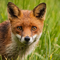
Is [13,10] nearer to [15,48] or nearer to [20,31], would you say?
[20,31]

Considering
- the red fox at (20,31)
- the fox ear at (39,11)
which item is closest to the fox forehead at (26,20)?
the red fox at (20,31)

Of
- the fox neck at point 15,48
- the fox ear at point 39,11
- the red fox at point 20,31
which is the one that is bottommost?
the fox neck at point 15,48

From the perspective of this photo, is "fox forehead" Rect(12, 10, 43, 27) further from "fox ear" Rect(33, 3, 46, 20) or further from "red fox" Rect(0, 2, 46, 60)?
"fox ear" Rect(33, 3, 46, 20)

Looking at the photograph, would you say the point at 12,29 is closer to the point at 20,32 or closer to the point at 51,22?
the point at 20,32

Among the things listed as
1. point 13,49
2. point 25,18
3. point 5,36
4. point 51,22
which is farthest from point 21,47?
point 51,22

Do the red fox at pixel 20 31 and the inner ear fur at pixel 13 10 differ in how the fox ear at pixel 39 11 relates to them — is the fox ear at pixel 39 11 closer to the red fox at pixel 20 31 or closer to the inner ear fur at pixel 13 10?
the red fox at pixel 20 31

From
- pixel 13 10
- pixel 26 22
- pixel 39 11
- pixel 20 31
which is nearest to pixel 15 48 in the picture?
pixel 20 31

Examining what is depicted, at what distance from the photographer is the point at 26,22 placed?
13.6 ft

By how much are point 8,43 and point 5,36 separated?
23cm

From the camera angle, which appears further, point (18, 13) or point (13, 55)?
point (13, 55)

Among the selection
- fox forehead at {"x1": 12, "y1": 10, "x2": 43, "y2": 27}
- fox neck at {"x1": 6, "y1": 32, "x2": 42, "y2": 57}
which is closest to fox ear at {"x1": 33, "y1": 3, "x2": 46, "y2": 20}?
fox forehead at {"x1": 12, "y1": 10, "x2": 43, "y2": 27}

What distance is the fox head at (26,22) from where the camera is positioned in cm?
409

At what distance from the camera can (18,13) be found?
4.33 meters

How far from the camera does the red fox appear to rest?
4.11 meters
